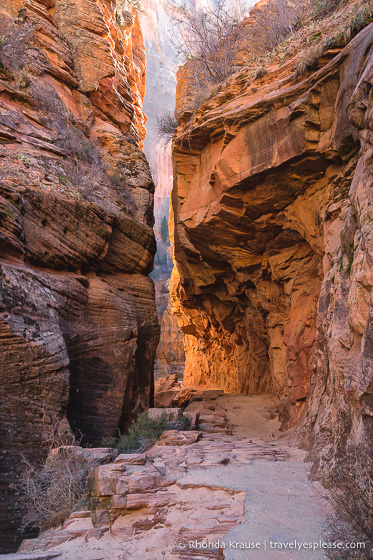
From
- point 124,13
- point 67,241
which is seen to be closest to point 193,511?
point 67,241

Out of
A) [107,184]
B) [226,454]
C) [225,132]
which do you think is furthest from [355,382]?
[107,184]

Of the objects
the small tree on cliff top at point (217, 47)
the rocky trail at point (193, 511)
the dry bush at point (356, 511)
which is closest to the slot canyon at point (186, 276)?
the rocky trail at point (193, 511)

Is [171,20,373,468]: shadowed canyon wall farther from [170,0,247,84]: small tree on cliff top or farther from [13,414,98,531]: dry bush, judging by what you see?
[13,414,98,531]: dry bush

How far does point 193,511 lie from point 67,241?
21.3ft

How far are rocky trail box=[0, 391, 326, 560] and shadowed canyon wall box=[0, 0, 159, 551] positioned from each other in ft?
5.97

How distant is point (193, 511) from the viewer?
4.03 m

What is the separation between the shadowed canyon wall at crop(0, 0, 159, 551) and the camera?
6.33m

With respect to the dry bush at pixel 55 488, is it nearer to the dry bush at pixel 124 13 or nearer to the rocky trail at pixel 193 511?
the rocky trail at pixel 193 511

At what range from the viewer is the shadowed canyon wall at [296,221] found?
5.03m

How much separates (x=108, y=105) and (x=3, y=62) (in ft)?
13.8

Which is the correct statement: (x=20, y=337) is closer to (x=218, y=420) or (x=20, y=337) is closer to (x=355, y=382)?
(x=355, y=382)

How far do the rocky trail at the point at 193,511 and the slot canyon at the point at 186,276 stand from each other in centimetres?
3

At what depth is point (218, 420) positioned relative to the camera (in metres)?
10.3

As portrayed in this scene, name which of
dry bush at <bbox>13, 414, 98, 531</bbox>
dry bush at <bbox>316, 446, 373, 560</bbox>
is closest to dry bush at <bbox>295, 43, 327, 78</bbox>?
dry bush at <bbox>316, 446, 373, 560</bbox>
